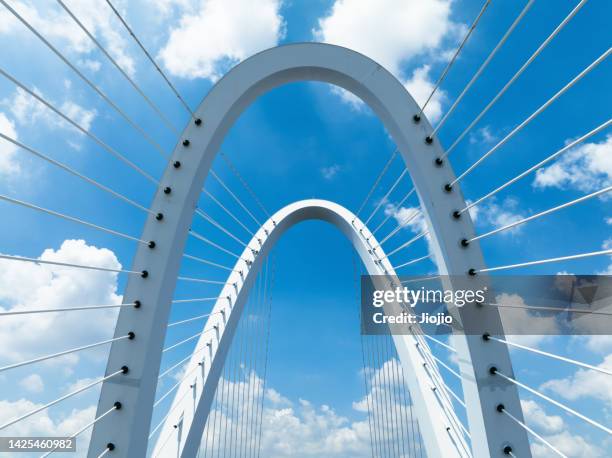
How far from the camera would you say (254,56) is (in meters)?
4.38

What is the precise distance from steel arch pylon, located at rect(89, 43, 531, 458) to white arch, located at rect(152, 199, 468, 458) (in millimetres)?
1556

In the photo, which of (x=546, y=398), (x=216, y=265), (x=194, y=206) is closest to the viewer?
(x=546, y=398)

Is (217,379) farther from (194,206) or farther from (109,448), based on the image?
(194,206)

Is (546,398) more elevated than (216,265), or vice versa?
(216,265)

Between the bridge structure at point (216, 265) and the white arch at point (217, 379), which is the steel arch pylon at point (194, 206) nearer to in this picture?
the bridge structure at point (216, 265)

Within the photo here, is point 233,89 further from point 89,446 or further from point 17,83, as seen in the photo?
point 89,446

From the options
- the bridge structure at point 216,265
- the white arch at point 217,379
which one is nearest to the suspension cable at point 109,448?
the bridge structure at point 216,265

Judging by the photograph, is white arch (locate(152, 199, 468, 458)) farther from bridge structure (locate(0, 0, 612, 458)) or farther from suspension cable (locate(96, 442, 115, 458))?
suspension cable (locate(96, 442, 115, 458))

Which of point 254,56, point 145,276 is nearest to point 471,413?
point 145,276

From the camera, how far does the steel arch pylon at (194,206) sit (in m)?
2.94

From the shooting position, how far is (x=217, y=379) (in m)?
5.47

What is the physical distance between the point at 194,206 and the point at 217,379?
2.76 metres

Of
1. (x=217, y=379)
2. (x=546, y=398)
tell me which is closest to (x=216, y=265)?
(x=217, y=379)

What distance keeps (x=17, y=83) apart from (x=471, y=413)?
11.7 feet
